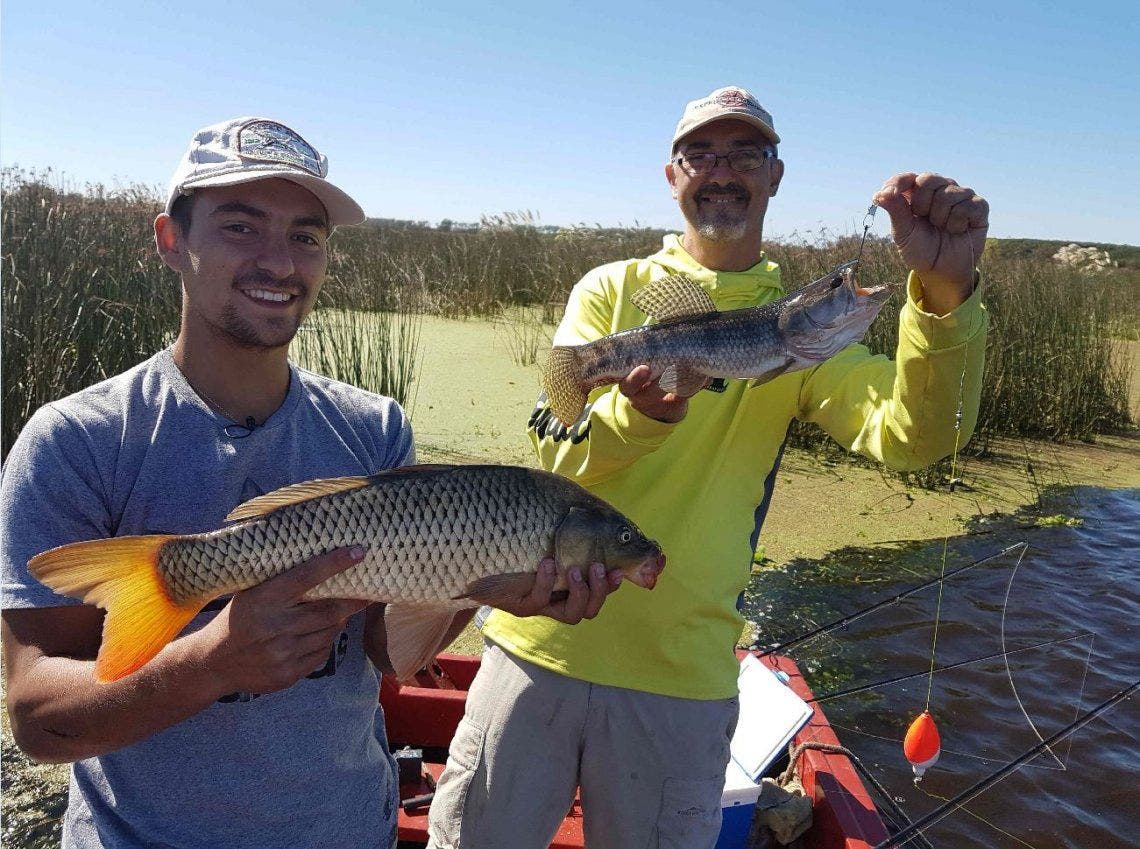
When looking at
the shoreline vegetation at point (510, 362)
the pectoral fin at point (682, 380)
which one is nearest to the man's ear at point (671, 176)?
the pectoral fin at point (682, 380)

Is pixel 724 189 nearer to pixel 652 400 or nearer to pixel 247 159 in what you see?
pixel 652 400

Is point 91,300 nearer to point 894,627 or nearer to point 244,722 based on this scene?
point 244,722

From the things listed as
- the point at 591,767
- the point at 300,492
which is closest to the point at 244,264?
the point at 300,492

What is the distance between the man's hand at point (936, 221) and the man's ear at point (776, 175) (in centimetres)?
64

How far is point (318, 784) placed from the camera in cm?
178

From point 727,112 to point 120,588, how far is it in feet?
7.48

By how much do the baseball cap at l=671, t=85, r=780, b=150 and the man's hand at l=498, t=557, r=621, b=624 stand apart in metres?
1.64

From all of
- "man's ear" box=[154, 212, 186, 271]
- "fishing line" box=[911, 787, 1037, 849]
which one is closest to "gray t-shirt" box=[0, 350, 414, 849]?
A: "man's ear" box=[154, 212, 186, 271]

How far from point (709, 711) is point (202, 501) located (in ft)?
5.13

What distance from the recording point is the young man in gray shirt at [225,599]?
5.17 feet

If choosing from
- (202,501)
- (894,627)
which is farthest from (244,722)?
(894,627)

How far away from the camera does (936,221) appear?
2.25 m

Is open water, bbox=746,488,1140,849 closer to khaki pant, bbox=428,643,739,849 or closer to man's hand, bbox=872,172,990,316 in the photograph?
khaki pant, bbox=428,643,739,849

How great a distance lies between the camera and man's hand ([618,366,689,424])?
234 cm
